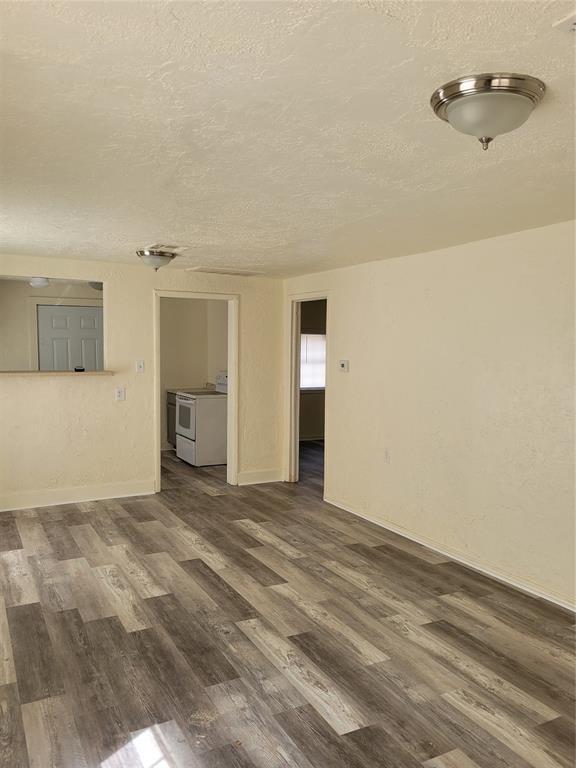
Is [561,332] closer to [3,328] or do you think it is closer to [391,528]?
[391,528]

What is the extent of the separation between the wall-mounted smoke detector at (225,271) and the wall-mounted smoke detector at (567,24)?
14.0ft

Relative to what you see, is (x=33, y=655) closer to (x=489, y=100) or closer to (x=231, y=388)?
(x=489, y=100)

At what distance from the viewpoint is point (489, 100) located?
5.22ft

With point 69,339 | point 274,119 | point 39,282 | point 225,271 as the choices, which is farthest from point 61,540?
point 274,119

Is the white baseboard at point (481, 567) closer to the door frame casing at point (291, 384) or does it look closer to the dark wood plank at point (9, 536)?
the door frame casing at point (291, 384)

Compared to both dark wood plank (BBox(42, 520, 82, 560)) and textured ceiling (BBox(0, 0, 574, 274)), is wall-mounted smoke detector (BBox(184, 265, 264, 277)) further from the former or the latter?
dark wood plank (BBox(42, 520, 82, 560))

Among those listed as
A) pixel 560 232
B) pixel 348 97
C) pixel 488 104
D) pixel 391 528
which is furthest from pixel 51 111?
pixel 391 528

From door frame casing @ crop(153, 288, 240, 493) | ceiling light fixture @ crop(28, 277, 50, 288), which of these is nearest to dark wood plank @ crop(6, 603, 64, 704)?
door frame casing @ crop(153, 288, 240, 493)

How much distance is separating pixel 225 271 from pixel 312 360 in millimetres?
3422

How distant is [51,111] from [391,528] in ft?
12.8

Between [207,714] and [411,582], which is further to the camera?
[411,582]

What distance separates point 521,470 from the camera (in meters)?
3.62

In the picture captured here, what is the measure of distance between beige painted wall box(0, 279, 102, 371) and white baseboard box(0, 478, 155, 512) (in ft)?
4.15

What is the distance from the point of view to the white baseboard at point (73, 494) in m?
5.18
